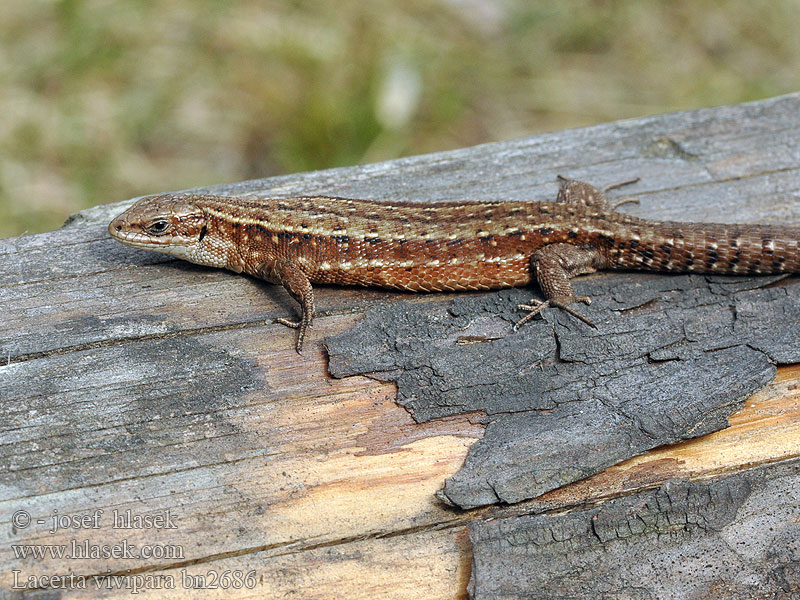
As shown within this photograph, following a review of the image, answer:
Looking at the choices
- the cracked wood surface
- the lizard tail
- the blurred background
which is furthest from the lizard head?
the blurred background

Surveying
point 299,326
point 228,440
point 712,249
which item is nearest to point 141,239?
point 299,326

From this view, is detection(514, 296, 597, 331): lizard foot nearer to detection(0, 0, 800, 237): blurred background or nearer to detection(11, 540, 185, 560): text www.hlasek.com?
detection(11, 540, 185, 560): text www.hlasek.com

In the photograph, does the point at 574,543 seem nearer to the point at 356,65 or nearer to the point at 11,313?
the point at 11,313

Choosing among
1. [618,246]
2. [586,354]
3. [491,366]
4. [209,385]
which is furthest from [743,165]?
[209,385]

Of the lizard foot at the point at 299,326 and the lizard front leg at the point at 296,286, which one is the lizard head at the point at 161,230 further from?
the lizard foot at the point at 299,326

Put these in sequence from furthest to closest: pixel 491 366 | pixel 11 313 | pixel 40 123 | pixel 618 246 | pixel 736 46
Answer: pixel 736 46, pixel 40 123, pixel 618 246, pixel 11 313, pixel 491 366
